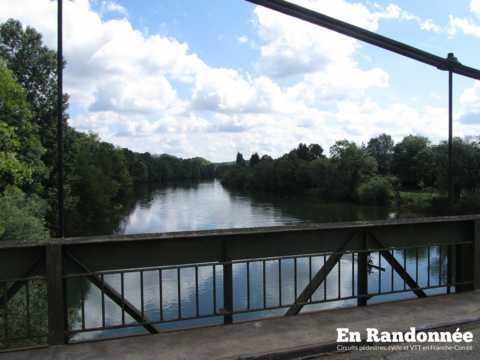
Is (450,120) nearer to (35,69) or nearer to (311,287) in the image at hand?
(311,287)

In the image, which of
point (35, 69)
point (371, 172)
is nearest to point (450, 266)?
point (35, 69)

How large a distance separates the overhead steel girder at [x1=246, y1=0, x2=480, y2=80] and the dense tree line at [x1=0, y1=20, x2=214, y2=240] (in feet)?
34.4

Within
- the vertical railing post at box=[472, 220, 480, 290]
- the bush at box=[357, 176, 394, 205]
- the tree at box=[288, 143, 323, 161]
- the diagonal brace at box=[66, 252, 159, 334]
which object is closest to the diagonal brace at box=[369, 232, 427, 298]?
the vertical railing post at box=[472, 220, 480, 290]

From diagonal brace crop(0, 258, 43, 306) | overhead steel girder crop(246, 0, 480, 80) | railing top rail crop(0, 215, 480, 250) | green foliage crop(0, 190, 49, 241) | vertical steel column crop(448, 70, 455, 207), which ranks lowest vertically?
green foliage crop(0, 190, 49, 241)

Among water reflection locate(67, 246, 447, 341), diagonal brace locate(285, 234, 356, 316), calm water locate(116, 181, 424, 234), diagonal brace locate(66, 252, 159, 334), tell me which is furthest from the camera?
calm water locate(116, 181, 424, 234)

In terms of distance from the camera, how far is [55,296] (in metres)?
3.95

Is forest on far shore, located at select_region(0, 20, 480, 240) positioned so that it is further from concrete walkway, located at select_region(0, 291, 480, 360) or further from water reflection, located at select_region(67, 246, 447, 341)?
concrete walkway, located at select_region(0, 291, 480, 360)

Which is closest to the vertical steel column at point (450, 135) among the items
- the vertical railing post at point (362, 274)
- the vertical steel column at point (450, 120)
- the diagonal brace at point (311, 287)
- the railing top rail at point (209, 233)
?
the vertical steel column at point (450, 120)

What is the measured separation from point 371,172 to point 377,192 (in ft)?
30.4

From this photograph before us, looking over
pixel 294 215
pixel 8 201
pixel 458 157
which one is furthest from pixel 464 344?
pixel 458 157

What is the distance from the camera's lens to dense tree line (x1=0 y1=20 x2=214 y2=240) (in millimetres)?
13445

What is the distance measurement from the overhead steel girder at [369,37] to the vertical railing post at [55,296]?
274cm

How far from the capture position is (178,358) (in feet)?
12.1

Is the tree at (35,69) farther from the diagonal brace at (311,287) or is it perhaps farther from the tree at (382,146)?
the tree at (382,146)
